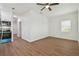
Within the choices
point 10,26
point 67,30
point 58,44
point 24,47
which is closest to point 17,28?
point 10,26

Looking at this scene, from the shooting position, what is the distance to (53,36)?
181 centimetres

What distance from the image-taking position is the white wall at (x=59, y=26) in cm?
170

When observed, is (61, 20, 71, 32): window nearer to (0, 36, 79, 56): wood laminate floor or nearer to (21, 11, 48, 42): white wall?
(0, 36, 79, 56): wood laminate floor

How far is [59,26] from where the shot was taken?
6.23 ft

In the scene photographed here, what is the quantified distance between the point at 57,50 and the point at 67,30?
0.55 meters

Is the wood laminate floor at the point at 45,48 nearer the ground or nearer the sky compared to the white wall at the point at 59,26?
nearer the ground

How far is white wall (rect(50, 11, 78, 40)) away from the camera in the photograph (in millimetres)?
1701

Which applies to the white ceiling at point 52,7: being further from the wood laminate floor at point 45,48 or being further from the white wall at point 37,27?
the wood laminate floor at point 45,48

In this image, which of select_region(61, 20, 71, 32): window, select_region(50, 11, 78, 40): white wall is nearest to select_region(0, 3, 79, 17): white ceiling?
select_region(50, 11, 78, 40): white wall

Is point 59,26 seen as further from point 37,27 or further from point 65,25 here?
point 37,27

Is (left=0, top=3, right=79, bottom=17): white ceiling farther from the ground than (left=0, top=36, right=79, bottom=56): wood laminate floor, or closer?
farther from the ground

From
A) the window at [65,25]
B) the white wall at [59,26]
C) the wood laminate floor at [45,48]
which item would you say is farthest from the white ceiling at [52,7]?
the wood laminate floor at [45,48]

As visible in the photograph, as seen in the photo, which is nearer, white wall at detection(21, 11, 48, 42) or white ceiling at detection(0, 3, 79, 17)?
white ceiling at detection(0, 3, 79, 17)

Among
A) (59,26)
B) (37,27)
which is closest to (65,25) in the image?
(59,26)
